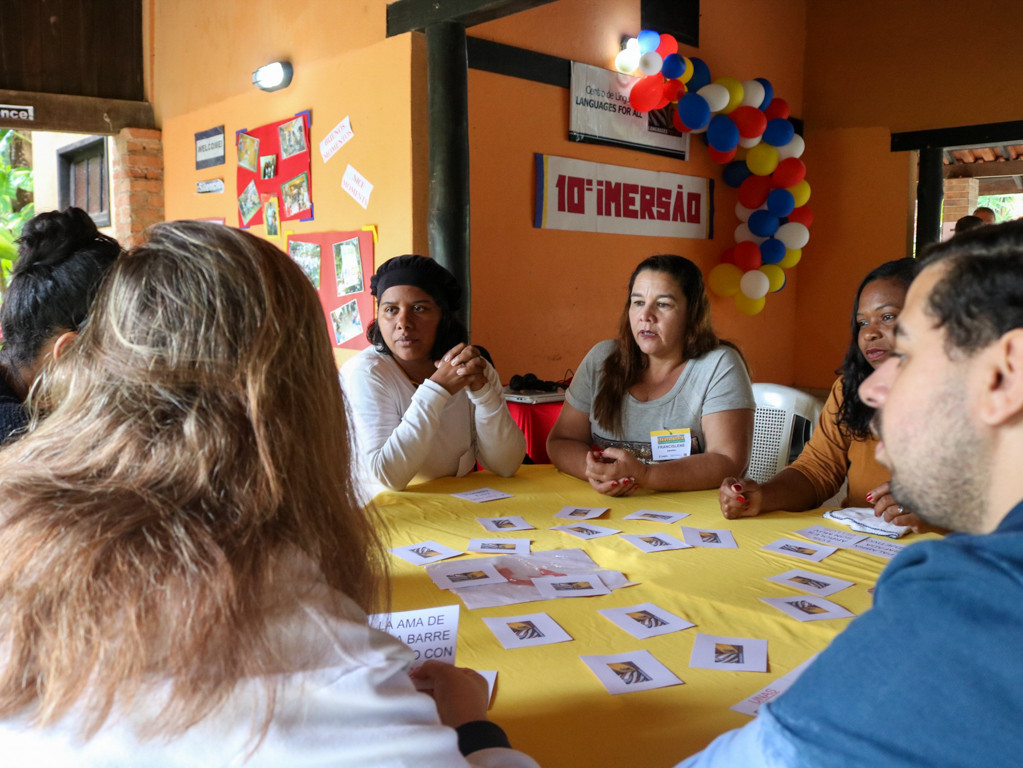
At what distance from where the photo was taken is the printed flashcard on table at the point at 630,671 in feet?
3.98

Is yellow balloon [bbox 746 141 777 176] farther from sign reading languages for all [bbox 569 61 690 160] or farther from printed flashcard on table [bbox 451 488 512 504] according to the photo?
printed flashcard on table [bbox 451 488 512 504]

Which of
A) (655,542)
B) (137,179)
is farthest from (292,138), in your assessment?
(655,542)

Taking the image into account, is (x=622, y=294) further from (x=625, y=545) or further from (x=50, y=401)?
(x=50, y=401)

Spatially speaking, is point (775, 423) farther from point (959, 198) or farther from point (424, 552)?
point (959, 198)

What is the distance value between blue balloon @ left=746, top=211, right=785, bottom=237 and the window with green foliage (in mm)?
6330

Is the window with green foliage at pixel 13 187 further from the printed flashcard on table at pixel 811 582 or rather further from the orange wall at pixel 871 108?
the printed flashcard on table at pixel 811 582

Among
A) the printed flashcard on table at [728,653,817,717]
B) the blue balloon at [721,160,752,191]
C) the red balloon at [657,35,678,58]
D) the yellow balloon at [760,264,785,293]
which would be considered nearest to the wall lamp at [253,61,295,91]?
the red balloon at [657,35,678,58]

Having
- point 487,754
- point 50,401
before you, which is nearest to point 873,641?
point 487,754

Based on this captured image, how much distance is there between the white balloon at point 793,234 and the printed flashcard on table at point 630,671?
5.24m

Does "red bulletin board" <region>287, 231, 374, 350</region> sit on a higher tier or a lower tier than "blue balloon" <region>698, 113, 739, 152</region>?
lower

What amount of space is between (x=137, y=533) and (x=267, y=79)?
4.89m

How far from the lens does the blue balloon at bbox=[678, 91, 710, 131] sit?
209 inches

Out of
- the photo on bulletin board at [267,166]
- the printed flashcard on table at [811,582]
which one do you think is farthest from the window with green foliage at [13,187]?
the printed flashcard on table at [811,582]

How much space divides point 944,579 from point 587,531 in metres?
1.38
